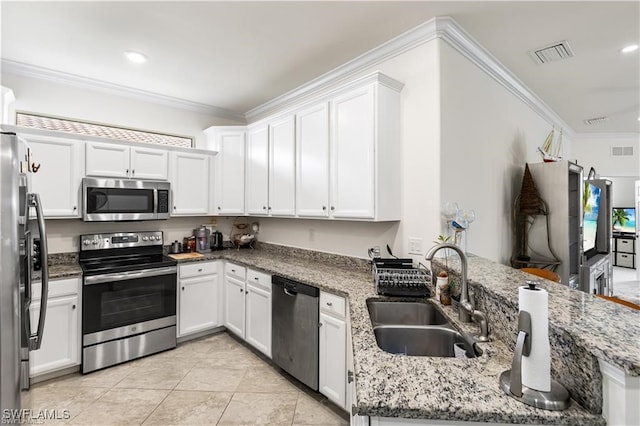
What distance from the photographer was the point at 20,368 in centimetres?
144

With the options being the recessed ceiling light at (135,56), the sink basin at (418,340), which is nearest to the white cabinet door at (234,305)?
the sink basin at (418,340)

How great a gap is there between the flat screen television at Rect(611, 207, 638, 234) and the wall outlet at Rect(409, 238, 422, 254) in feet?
26.9

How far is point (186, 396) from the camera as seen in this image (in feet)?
7.96

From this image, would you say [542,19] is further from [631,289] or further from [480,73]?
[631,289]

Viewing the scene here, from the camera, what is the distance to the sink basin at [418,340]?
5.19 ft

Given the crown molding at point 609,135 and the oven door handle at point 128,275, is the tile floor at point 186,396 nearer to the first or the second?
the oven door handle at point 128,275

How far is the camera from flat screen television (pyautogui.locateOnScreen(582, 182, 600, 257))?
3906 millimetres

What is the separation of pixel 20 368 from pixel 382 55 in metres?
3.12

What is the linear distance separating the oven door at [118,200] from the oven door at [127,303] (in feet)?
2.05

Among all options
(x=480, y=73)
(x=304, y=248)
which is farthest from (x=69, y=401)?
(x=480, y=73)

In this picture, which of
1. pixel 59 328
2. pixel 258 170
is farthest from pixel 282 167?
pixel 59 328

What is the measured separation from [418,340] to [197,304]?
256cm

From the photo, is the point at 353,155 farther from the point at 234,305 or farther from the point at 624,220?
the point at 624,220

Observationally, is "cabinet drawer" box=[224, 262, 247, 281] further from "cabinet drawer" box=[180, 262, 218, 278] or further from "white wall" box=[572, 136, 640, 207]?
"white wall" box=[572, 136, 640, 207]
